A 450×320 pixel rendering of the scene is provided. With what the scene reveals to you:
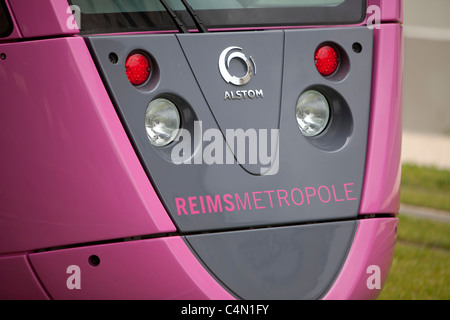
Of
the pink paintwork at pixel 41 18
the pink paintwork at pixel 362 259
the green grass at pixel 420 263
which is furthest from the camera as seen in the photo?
the green grass at pixel 420 263

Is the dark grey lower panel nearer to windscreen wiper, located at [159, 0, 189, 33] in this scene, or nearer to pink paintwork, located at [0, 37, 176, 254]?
pink paintwork, located at [0, 37, 176, 254]

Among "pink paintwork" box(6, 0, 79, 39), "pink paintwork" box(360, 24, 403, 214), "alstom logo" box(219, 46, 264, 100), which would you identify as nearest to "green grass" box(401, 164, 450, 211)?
"pink paintwork" box(360, 24, 403, 214)

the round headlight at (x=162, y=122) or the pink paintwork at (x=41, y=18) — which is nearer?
the pink paintwork at (x=41, y=18)

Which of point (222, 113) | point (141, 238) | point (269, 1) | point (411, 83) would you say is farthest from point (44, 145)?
point (411, 83)

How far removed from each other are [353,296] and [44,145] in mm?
1377

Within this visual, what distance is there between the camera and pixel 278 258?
3.01 m

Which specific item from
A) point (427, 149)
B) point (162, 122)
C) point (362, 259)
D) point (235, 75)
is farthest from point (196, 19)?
point (427, 149)

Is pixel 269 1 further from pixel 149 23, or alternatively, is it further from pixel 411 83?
pixel 411 83

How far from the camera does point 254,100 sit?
3.00 m

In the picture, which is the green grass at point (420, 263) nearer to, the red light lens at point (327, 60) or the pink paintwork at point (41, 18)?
the red light lens at point (327, 60)

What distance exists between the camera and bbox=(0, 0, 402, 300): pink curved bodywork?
8.83ft

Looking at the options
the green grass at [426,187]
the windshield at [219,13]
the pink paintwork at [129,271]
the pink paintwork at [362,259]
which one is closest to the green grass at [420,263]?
the green grass at [426,187]

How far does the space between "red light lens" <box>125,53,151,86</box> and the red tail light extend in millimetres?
734

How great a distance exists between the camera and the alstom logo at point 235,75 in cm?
295
